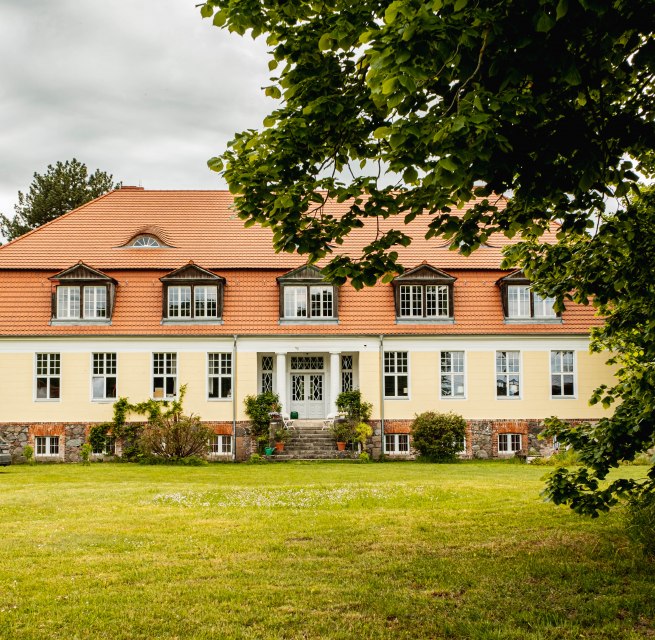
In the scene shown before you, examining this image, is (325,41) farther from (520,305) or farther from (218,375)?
(520,305)

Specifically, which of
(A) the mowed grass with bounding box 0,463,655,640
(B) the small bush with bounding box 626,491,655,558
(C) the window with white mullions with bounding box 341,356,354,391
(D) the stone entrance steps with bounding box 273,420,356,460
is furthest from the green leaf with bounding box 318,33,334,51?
(C) the window with white mullions with bounding box 341,356,354,391

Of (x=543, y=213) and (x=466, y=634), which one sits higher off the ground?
(x=543, y=213)

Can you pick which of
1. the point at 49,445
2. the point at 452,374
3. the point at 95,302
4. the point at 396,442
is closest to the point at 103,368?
the point at 95,302

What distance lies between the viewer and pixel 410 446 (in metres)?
28.0

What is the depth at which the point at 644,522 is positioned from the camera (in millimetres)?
7867

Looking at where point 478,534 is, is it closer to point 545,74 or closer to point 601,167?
point 601,167

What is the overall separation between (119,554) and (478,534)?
13.8ft

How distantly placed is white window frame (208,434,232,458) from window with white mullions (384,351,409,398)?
19.9 ft

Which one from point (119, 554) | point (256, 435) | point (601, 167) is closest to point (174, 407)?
point (256, 435)

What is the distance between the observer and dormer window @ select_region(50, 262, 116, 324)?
28.1 metres

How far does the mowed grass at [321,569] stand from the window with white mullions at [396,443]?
15130 mm

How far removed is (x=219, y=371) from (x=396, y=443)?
707 centimetres

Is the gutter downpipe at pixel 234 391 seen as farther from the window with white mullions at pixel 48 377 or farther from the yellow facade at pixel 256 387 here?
the window with white mullions at pixel 48 377

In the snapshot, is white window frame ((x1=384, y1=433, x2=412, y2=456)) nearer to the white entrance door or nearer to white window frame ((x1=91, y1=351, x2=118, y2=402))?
the white entrance door
